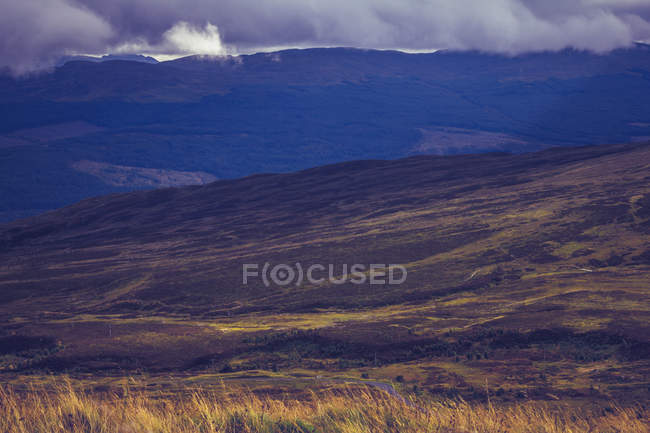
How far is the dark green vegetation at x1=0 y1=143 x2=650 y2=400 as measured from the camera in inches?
2004

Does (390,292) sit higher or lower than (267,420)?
lower

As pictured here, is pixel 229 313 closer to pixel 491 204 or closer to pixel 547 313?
pixel 547 313

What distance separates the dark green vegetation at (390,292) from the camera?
50.9 metres

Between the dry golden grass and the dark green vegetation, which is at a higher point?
the dry golden grass

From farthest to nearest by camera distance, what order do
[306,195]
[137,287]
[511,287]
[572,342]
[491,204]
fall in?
[306,195]
[491,204]
[137,287]
[511,287]
[572,342]

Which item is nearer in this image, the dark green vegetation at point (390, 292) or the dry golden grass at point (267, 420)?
the dry golden grass at point (267, 420)

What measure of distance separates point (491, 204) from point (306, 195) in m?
69.9

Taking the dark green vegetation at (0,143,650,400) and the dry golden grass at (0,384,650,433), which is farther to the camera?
the dark green vegetation at (0,143,650,400)

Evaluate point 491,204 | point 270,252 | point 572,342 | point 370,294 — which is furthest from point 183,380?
point 491,204

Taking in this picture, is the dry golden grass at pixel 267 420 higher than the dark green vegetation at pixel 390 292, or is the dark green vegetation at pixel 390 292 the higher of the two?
the dry golden grass at pixel 267 420

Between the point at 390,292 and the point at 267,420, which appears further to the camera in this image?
the point at 390,292

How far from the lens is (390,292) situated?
8619cm

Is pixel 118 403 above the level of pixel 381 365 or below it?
above

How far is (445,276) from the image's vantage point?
92.2 metres
